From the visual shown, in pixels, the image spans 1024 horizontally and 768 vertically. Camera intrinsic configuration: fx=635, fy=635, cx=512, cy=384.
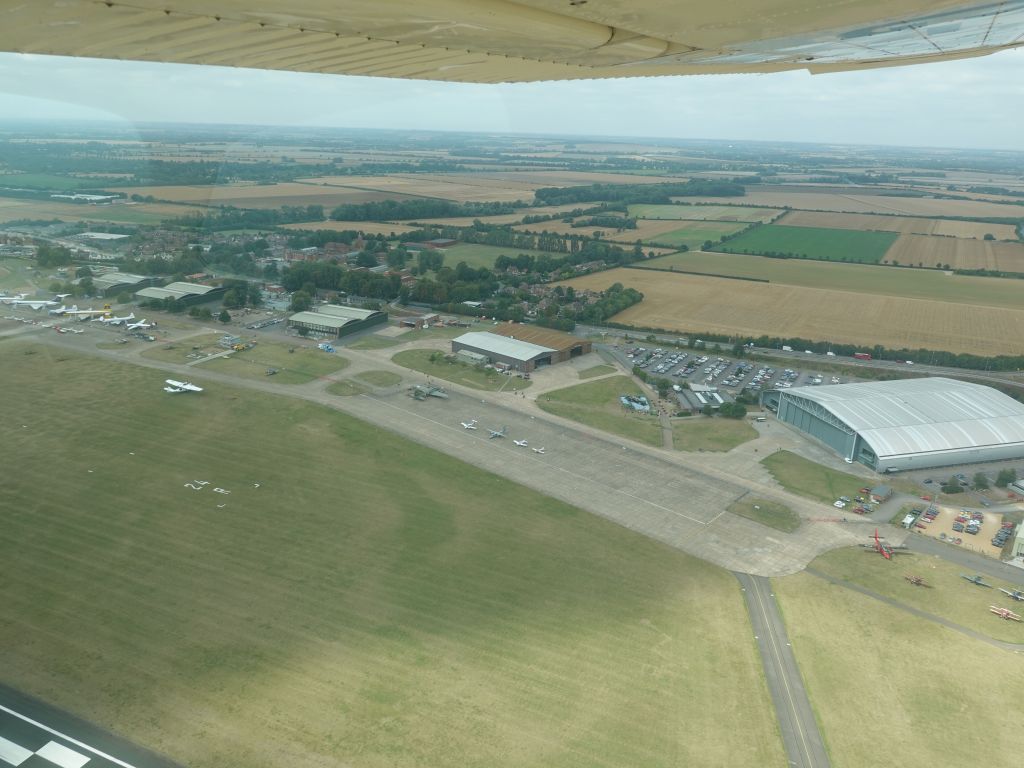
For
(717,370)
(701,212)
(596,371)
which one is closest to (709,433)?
(596,371)

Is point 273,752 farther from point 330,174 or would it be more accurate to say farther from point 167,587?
point 330,174

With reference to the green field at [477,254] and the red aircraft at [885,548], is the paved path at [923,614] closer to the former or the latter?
the red aircraft at [885,548]

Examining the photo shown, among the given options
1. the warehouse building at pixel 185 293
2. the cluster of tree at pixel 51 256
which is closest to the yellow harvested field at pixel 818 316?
the warehouse building at pixel 185 293

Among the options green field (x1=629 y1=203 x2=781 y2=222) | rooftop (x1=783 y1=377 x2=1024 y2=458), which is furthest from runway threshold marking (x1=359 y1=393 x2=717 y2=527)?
green field (x1=629 y1=203 x2=781 y2=222)

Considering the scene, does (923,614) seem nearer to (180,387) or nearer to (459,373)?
(459,373)

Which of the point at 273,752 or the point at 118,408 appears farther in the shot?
the point at 118,408

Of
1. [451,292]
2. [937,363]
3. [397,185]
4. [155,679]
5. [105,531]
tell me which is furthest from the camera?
[397,185]

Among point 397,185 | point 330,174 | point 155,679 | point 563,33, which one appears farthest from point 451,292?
point 330,174
